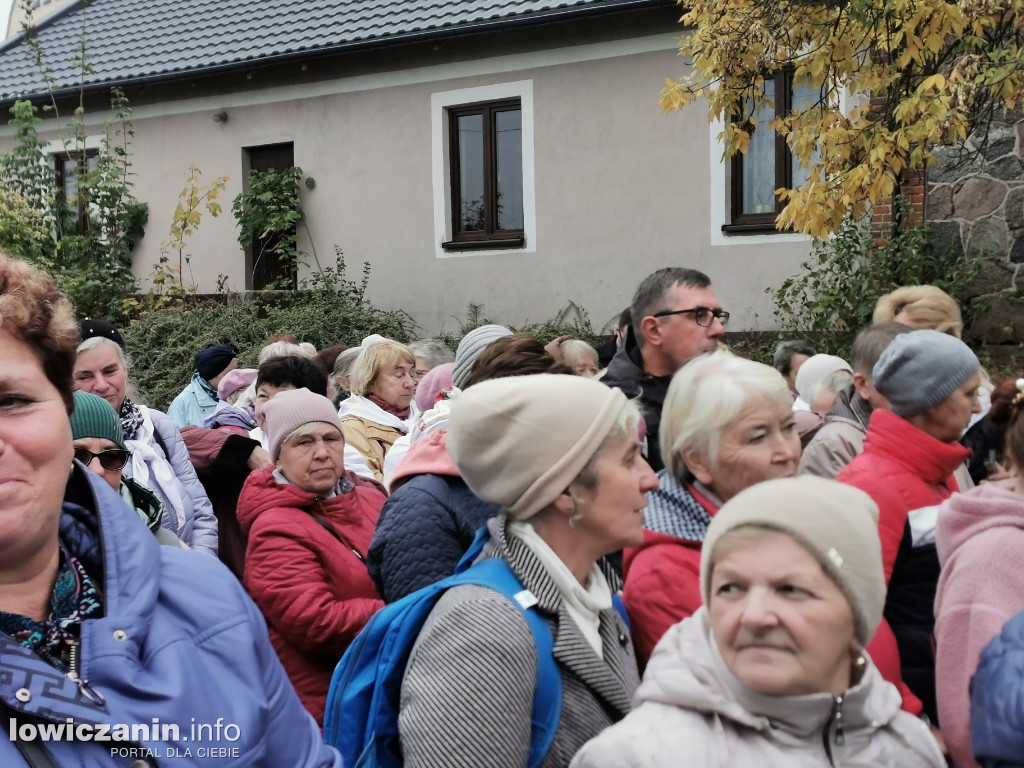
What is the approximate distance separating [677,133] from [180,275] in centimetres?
784

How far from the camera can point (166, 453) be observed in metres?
4.57

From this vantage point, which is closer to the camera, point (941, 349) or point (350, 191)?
point (941, 349)

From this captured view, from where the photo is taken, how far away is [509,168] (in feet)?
43.8

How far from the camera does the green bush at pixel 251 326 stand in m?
13.3

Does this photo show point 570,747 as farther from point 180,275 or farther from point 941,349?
point 180,275

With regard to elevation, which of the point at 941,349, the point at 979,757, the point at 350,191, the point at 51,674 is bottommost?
the point at 979,757

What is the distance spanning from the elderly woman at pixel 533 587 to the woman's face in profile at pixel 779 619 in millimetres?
330

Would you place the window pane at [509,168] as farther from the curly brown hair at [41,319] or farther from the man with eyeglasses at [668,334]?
the curly brown hair at [41,319]

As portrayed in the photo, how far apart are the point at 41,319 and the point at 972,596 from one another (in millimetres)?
2006

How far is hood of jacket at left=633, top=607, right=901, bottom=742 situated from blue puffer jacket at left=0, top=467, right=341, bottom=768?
2.20 feet

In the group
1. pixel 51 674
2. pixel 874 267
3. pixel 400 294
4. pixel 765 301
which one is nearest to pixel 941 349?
pixel 51 674

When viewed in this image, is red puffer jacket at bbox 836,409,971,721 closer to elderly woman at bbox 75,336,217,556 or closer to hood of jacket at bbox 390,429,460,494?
hood of jacket at bbox 390,429,460,494

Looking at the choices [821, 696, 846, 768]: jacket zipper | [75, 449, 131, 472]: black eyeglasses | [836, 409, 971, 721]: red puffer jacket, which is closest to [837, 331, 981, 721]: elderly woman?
[836, 409, 971, 721]: red puffer jacket

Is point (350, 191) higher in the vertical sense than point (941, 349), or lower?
higher
